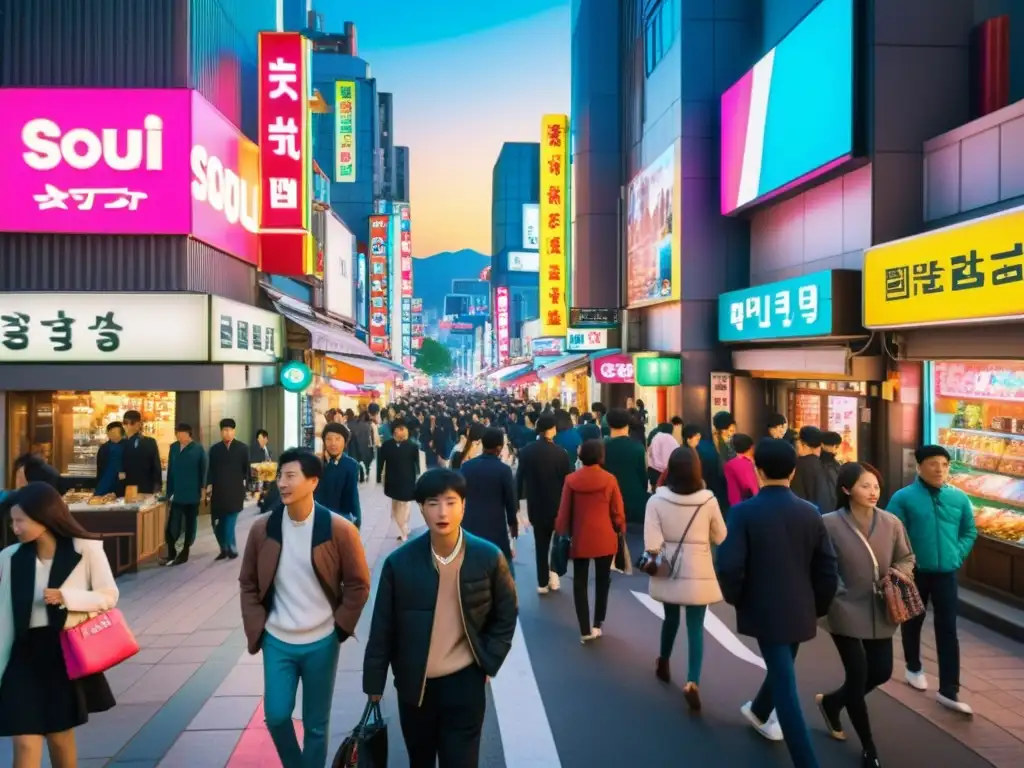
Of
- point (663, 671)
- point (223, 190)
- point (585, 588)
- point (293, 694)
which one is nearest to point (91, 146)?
point (223, 190)

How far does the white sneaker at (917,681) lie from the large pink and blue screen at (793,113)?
7.18 meters

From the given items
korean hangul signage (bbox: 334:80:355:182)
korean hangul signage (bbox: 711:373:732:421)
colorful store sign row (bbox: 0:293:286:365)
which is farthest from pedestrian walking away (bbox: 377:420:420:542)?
korean hangul signage (bbox: 334:80:355:182)

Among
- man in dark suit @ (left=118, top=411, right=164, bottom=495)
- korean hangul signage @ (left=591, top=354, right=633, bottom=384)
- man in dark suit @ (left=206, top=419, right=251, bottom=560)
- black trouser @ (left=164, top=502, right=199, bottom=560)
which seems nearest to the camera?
man in dark suit @ (left=206, top=419, right=251, bottom=560)

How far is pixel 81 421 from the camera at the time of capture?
1309 centimetres

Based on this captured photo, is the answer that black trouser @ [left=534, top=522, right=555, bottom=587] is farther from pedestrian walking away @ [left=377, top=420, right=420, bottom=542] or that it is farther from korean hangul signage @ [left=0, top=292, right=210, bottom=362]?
korean hangul signage @ [left=0, top=292, right=210, bottom=362]

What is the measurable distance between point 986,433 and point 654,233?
1163cm

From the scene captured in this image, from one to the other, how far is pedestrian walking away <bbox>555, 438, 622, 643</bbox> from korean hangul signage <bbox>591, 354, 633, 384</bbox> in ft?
45.4

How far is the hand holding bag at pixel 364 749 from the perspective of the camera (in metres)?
3.06

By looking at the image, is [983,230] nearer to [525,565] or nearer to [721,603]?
[721,603]

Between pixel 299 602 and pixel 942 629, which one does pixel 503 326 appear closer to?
pixel 942 629

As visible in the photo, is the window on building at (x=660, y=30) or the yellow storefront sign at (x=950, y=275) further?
the window on building at (x=660, y=30)

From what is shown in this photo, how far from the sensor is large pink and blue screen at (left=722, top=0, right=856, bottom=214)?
10695 millimetres

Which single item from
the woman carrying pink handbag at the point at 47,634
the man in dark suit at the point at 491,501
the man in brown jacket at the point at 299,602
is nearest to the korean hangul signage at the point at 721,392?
the man in dark suit at the point at 491,501

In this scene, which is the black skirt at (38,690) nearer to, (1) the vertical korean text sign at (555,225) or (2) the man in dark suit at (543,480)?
(2) the man in dark suit at (543,480)
